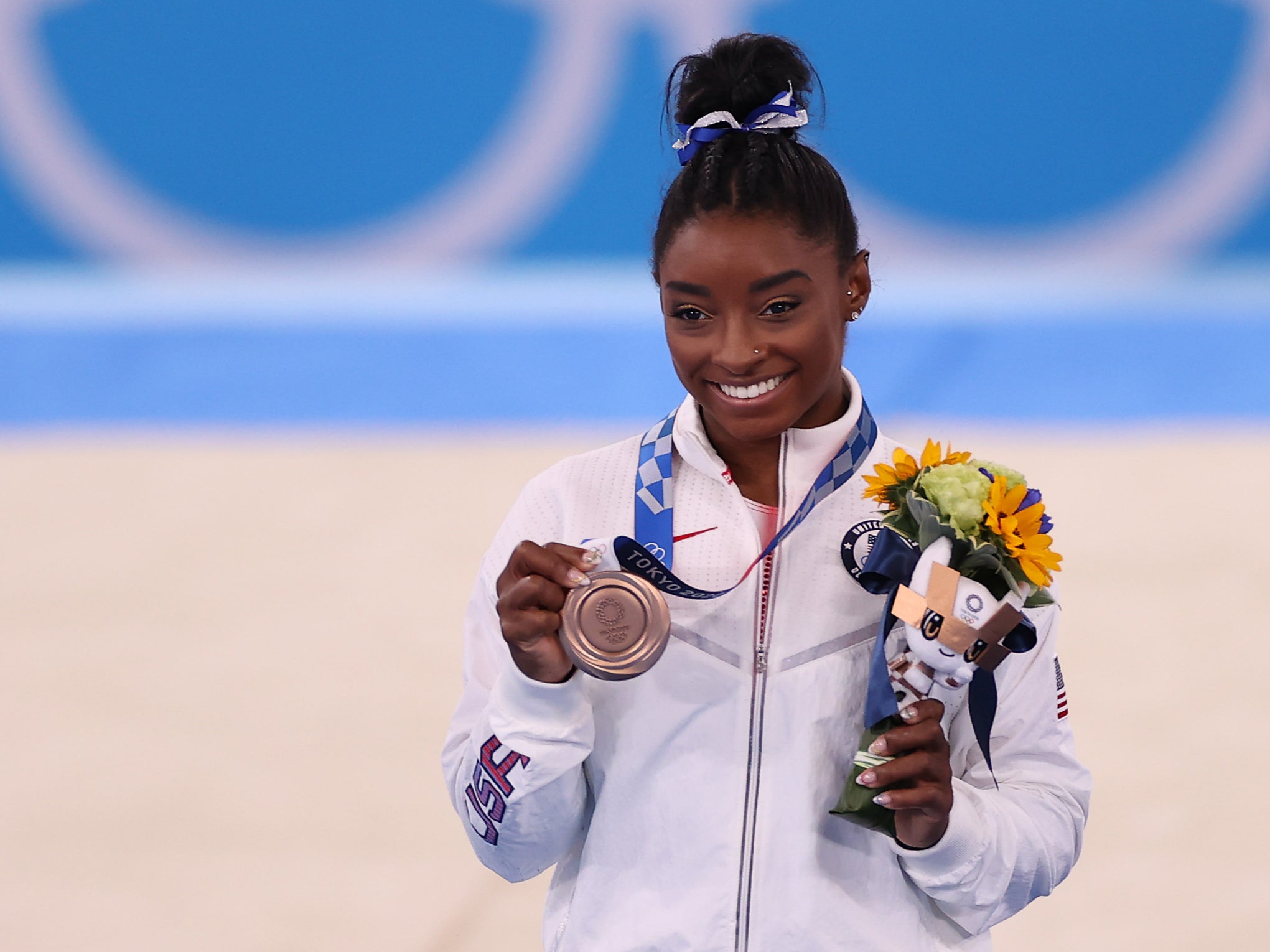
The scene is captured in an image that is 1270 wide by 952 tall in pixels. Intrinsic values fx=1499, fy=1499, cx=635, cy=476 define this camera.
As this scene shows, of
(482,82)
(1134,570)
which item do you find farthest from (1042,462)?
(482,82)

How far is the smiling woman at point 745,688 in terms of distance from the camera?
194 cm

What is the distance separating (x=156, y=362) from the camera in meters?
8.65

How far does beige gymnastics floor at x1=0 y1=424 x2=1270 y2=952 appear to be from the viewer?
3791 millimetres

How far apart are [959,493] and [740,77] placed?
0.66 metres

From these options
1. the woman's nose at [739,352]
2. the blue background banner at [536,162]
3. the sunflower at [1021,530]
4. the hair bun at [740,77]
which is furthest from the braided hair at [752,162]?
the blue background banner at [536,162]

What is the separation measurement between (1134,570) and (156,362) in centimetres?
565

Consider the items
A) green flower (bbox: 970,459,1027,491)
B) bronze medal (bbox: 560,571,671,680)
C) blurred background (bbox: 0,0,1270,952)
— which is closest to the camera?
bronze medal (bbox: 560,571,671,680)

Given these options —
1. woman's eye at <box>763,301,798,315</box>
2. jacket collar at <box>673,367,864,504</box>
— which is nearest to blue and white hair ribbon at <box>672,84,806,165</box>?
woman's eye at <box>763,301,798,315</box>

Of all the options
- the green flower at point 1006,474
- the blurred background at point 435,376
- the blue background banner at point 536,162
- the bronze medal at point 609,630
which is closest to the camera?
the bronze medal at point 609,630

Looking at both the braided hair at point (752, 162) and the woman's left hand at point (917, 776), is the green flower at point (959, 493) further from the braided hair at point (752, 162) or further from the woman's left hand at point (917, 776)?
the braided hair at point (752, 162)

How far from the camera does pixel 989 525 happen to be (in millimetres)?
1910

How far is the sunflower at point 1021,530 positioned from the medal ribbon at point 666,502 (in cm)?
26

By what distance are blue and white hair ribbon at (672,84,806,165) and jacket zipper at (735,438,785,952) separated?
609mm

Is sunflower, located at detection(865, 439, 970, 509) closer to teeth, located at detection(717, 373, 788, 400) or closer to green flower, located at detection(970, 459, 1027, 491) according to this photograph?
green flower, located at detection(970, 459, 1027, 491)
